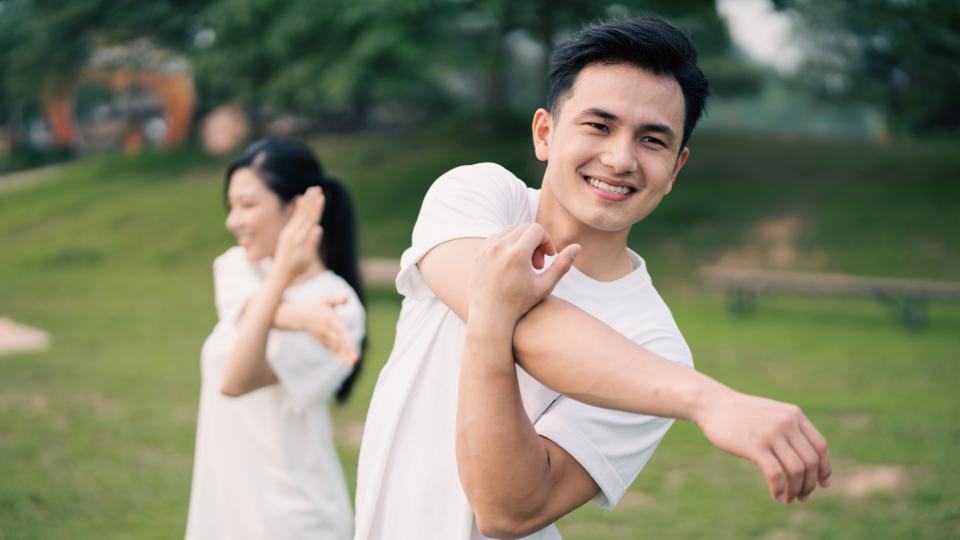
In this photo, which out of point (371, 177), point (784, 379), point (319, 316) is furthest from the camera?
point (371, 177)

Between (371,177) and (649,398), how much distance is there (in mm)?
18484

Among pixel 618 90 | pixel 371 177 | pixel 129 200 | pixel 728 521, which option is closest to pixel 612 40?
pixel 618 90

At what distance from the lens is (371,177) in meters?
19.5

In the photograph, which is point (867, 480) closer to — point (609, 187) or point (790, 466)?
point (609, 187)

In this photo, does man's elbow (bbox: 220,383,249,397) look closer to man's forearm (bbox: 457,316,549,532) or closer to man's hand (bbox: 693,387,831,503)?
man's forearm (bbox: 457,316,549,532)

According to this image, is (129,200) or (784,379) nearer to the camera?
(784,379)

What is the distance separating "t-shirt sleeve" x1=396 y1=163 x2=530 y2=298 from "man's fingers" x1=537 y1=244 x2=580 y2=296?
0.74 ft

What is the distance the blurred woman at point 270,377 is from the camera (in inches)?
104

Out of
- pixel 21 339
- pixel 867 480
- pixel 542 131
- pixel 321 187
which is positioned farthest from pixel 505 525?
pixel 21 339

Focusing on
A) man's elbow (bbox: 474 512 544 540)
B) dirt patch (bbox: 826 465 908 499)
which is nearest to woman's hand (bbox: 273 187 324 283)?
man's elbow (bbox: 474 512 544 540)

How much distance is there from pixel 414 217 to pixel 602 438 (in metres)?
15.5

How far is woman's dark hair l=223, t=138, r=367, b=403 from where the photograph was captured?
301cm

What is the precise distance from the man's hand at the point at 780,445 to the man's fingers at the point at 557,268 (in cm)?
33

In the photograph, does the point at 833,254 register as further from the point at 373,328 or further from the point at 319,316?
the point at 319,316
